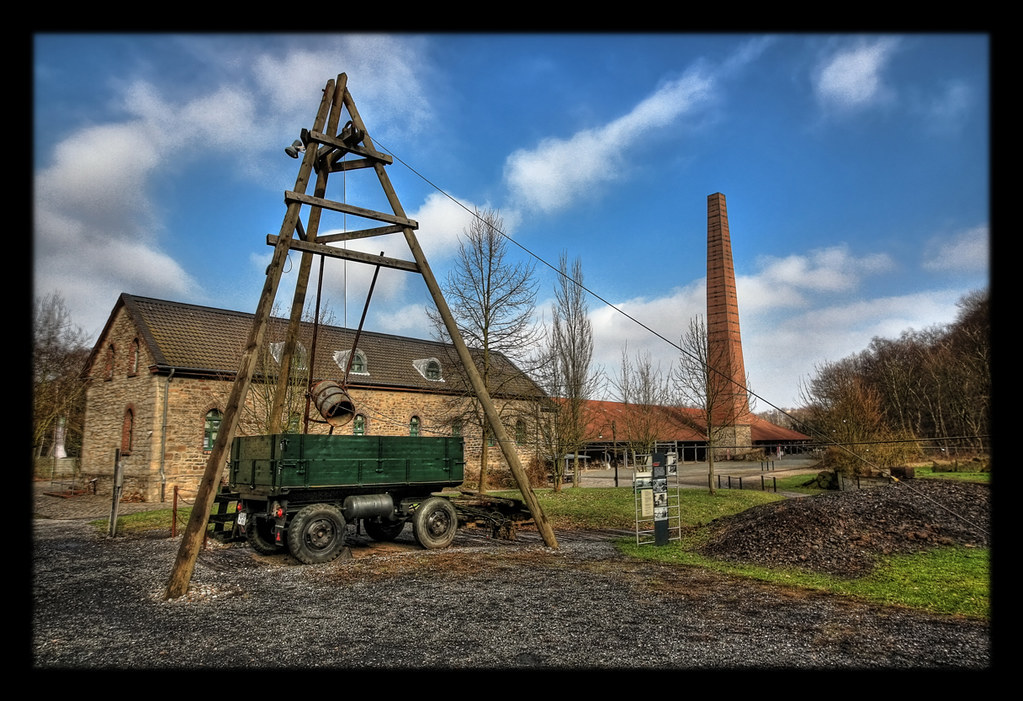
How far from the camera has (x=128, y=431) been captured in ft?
79.2

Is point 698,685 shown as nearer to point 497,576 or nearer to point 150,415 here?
point 497,576

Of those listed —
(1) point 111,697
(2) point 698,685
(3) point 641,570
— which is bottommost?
(3) point 641,570

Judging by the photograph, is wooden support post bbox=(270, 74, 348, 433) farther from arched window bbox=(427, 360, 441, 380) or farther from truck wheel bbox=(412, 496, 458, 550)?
arched window bbox=(427, 360, 441, 380)

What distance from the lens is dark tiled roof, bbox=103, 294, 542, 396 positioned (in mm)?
23781

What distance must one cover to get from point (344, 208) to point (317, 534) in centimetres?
564

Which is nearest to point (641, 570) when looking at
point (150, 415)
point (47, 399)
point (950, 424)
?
point (150, 415)

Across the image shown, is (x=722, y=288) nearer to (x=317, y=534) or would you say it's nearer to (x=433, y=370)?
(x=433, y=370)

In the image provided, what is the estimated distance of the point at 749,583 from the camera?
8500mm

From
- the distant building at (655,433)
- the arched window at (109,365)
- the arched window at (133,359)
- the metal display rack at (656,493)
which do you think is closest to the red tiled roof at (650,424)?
the distant building at (655,433)

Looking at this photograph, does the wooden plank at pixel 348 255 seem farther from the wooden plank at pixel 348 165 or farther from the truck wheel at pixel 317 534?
the truck wheel at pixel 317 534

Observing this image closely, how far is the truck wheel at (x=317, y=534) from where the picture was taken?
10.1 metres

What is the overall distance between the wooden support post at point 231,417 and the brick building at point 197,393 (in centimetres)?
962

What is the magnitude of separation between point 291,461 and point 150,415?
15.9 m

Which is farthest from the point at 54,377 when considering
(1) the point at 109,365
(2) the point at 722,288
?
(2) the point at 722,288
